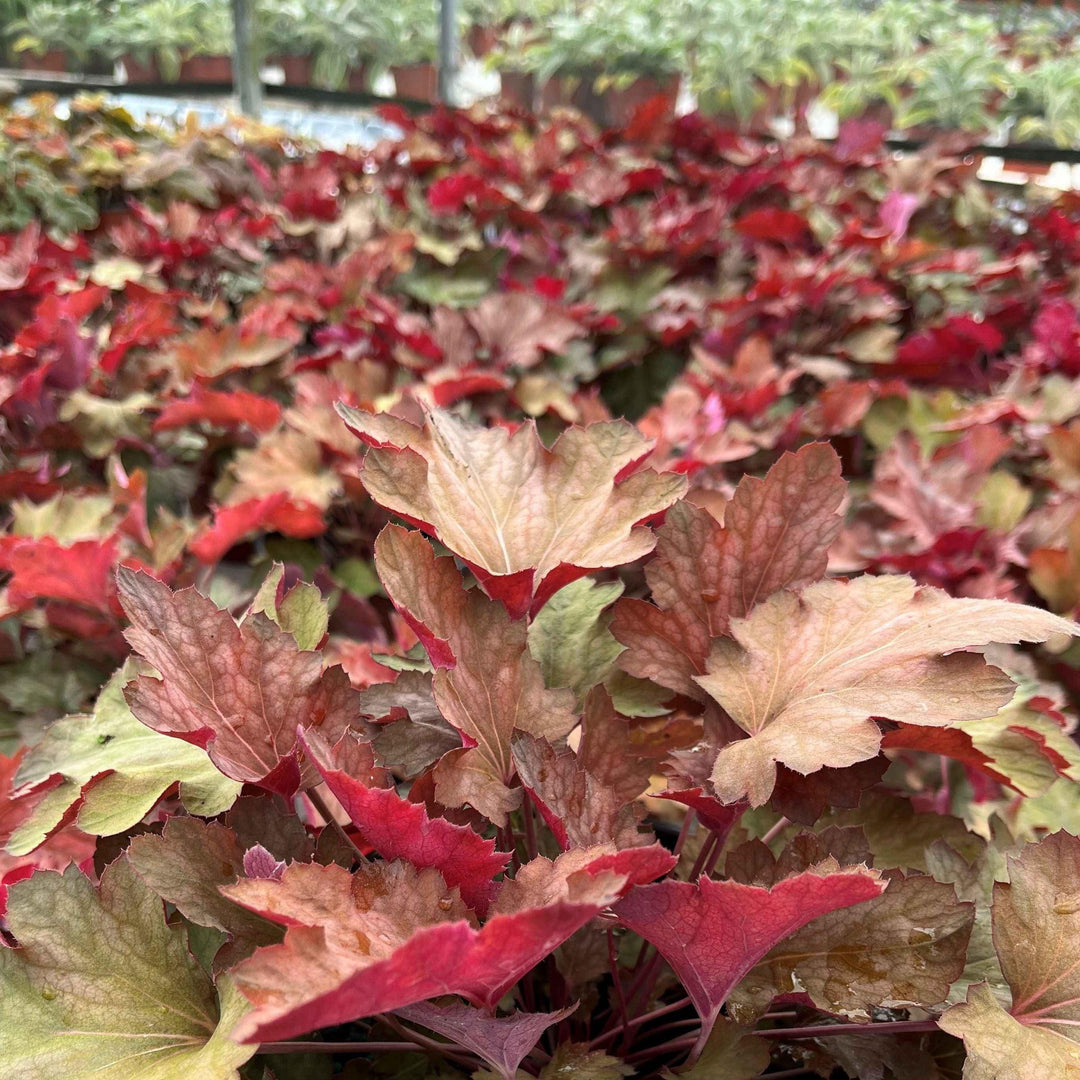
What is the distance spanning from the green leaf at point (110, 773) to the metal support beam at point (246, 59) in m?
3.11

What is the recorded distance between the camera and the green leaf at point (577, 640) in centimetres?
61

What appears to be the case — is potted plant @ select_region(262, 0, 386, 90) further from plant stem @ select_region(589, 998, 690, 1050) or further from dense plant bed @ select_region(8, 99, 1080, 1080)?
plant stem @ select_region(589, 998, 690, 1050)

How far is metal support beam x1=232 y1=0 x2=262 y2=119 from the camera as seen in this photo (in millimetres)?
3104

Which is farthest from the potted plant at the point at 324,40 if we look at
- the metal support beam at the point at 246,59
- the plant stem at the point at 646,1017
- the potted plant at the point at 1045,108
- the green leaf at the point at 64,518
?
the plant stem at the point at 646,1017

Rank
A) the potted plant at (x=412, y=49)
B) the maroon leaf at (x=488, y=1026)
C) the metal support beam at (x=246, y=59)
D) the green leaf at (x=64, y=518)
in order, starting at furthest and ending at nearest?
the potted plant at (x=412, y=49) → the metal support beam at (x=246, y=59) → the green leaf at (x=64, y=518) → the maroon leaf at (x=488, y=1026)

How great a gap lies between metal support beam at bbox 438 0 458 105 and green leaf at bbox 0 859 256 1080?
347 cm

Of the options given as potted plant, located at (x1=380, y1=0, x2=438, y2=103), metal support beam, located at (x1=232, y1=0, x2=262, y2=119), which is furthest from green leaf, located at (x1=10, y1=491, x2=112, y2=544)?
potted plant, located at (x1=380, y1=0, x2=438, y2=103)

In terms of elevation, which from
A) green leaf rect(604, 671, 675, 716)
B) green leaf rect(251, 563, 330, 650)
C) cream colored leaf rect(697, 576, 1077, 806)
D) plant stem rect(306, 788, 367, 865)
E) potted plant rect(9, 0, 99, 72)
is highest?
potted plant rect(9, 0, 99, 72)

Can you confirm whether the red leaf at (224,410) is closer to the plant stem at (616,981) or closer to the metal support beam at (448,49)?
the plant stem at (616,981)

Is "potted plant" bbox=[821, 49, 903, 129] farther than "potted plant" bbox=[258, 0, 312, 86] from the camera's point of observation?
No

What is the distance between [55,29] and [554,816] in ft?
14.5

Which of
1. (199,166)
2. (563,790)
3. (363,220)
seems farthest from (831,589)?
(199,166)

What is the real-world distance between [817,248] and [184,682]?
1981 mm

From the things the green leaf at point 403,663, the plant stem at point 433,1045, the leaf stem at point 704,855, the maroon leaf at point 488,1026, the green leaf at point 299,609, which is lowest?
the plant stem at point 433,1045
